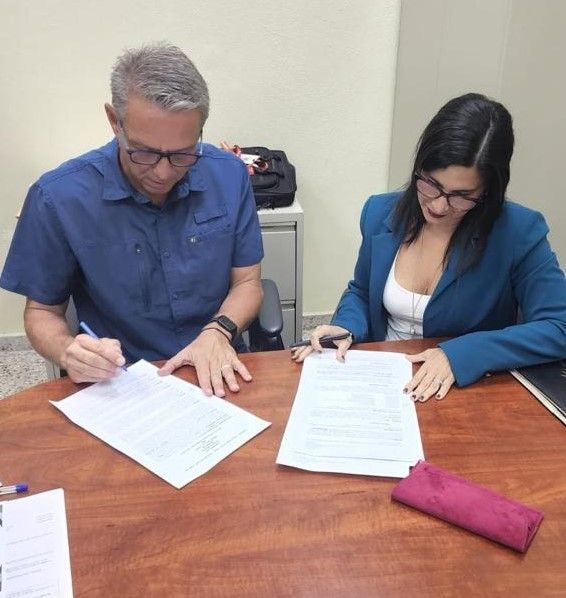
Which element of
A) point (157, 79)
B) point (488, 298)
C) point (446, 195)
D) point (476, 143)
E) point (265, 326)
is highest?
point (157, 79)

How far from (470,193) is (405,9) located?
4.36 feet

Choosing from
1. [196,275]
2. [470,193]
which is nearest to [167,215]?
[196,275]

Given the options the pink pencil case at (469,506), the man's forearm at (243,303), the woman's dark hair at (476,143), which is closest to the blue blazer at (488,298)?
the woman's dark hair at (476,143)

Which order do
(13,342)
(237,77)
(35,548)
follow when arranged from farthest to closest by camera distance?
(13,342)
(237,77)
(35,548)

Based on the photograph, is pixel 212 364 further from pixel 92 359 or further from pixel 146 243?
pixel 146 243

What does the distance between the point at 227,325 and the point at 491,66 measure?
5.58ft

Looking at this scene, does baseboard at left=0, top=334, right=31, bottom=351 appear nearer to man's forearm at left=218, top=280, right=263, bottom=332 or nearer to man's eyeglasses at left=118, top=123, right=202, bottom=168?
man's forearm at left=218, top=280, right=263, bottom=332

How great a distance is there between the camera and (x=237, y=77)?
2.34m

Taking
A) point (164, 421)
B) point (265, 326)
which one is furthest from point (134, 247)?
point (164, 421)

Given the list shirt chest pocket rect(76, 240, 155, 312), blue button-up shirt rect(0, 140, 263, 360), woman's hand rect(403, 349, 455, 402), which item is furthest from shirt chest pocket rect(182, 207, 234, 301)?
woman's hand rect(403, 349, 455, 402)

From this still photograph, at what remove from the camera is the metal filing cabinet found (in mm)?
2195

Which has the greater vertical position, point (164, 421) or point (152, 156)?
point (152, 156)

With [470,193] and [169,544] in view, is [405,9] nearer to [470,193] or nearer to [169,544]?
[470,193]

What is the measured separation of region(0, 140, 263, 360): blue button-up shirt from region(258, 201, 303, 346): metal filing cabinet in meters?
0.60
